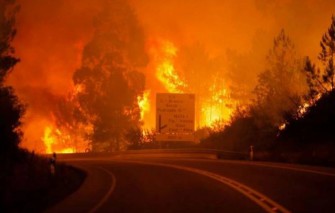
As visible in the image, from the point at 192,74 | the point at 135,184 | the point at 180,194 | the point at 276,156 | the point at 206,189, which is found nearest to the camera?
the point at 180,194

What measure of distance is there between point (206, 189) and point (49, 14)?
79680 mm

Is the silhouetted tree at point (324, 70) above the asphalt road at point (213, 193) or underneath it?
above

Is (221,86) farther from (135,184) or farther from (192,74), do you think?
(135,184)

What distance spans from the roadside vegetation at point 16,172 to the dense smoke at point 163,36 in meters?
27.0

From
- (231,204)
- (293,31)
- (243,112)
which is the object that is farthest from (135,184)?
(293,31)

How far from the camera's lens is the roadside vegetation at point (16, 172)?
16.4 m

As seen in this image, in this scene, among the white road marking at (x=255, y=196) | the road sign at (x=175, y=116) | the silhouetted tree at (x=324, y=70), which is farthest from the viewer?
the road sign at (x=175, y=116)

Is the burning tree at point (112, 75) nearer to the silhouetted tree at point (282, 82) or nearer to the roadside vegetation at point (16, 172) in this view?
the silhouetted tree at point (282, 82)

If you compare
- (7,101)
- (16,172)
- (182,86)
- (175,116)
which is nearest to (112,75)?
(182,86)

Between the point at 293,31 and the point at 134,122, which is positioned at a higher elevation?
the point at 293,31

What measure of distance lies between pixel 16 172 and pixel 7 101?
785 cm

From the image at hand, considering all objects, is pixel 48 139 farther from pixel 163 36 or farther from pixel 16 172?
pixel 16 172

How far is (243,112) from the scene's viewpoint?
45.5 meters

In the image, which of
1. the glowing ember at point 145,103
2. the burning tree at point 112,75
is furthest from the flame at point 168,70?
the burning tree at point 112,75
